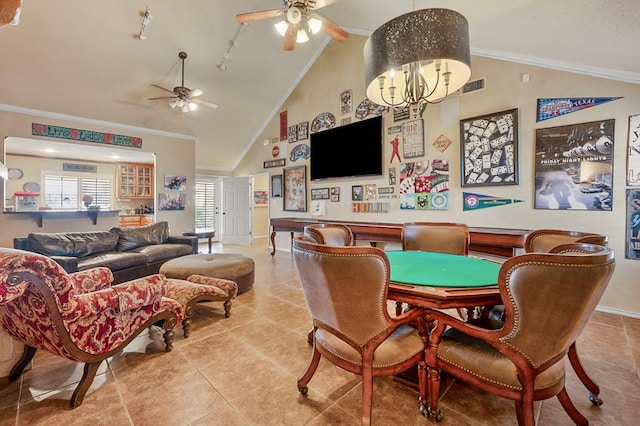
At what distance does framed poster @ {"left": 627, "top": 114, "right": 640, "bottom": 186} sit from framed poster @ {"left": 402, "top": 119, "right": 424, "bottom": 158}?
220 centimetres

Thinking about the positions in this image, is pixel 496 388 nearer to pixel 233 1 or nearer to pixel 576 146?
pixel 576 146

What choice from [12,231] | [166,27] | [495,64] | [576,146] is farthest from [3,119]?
[576,146]

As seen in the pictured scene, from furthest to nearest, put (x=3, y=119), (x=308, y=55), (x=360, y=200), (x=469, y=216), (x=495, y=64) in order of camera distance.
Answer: (x=308, y=55), (x=360, y=200), (x=3, y=119), (x=469, y=216), (x=495, y=64)

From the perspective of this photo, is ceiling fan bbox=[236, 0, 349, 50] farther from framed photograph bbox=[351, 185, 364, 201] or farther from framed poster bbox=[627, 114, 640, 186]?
framed poster bbox=[627, 114, 640, 186]

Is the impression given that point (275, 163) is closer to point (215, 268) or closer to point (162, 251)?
point (162, 251)

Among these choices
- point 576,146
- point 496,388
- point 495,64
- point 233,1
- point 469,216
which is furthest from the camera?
point 233,1

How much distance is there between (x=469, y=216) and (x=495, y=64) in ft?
6.74

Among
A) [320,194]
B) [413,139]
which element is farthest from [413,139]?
[320,194]

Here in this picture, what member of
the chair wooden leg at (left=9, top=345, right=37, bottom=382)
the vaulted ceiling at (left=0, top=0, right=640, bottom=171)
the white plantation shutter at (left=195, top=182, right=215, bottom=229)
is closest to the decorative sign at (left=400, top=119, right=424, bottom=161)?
the vaulted ceiling at (left=0, top=0, right=640, bottom=171)

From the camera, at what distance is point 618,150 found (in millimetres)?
2875

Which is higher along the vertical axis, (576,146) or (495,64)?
(495,64)

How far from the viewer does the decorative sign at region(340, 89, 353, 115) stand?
211 inches

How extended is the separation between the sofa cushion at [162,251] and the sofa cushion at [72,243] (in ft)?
1.28

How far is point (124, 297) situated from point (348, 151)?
4363 mm
